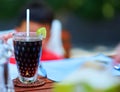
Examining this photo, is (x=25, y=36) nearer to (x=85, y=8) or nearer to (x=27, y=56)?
(x=27, y=56)

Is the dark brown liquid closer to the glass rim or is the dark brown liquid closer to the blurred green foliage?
the glass rim

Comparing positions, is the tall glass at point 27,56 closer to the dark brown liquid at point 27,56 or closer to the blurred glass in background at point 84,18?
the dark brown liquid at point 27,56

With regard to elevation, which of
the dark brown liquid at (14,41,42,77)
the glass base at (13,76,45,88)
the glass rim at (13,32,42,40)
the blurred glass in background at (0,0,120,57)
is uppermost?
the blurred glass in background at (0,0,120,57)

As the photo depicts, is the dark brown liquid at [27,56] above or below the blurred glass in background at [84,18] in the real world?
below

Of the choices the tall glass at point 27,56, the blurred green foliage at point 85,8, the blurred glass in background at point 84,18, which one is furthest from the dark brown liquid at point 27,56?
the blurred green foliage at point 85,8

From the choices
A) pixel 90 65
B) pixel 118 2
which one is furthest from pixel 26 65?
pixel 118 2

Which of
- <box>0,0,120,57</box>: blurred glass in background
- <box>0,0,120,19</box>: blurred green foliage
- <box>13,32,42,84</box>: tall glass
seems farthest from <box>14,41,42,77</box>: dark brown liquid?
<box>0,0,120,19</box>: blurred green foliage

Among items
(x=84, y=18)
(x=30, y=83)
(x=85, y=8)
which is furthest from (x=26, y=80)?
(x=84, y=18)

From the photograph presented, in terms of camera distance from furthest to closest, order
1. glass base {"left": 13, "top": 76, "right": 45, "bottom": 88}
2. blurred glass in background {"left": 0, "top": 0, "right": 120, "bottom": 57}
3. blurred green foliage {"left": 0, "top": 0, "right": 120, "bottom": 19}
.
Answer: blurred green foliage {"left": 0, "top": 0, "right": 120, "bottom": 19}
blurred glass in background {"left": 0, "top": 0, "right": 120, "bottom": 57}
glass base {"left": 13, "top": 76, "right": 45, "bottom": 88}

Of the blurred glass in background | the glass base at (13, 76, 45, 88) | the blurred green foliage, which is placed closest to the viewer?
the glass base at (13, 76, 45, 88)

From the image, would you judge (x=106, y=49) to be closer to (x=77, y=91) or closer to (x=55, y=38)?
(x=55, y=38)
